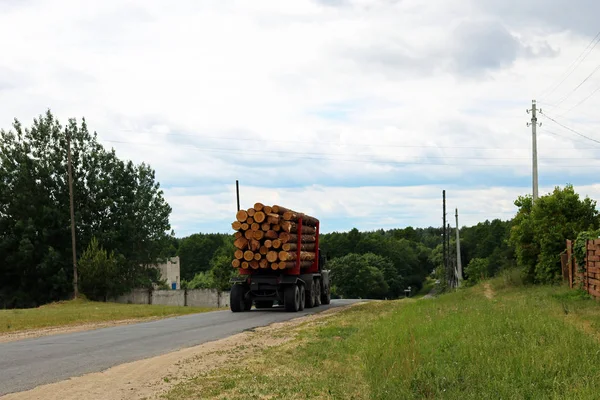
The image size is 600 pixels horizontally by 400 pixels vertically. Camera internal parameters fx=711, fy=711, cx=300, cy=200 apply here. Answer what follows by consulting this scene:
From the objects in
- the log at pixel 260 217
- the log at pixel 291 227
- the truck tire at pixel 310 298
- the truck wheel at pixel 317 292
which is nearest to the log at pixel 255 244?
the log at pixel 260 217

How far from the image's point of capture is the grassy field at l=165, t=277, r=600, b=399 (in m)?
8.41

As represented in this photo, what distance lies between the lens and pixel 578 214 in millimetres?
29219

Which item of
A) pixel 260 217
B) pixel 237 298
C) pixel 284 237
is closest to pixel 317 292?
pixel 237 298

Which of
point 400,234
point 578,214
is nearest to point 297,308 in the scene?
point 578,214

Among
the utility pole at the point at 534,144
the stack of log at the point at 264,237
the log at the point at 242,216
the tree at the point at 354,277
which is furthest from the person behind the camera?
the tree at the point at 354,277

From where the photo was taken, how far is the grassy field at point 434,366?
8.41 meters

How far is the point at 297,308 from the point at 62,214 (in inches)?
1002

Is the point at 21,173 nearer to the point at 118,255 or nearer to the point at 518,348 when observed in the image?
the point at 118,255

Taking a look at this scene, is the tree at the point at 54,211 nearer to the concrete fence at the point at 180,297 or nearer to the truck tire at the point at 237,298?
the concrete fence at the point at 180,297

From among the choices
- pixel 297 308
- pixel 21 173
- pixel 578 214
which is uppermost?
pixel 21 173

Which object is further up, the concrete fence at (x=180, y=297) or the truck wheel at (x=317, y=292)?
the truck wheel at (x=317, y=292)

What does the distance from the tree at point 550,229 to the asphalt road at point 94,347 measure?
1225 centimetres

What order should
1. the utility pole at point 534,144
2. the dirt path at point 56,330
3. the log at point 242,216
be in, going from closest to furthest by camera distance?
the dirt path at point 56,330 < the log at point 242,216 < the utility pole at point 534,144

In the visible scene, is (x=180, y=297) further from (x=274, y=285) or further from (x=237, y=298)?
(x=274, y=285)
